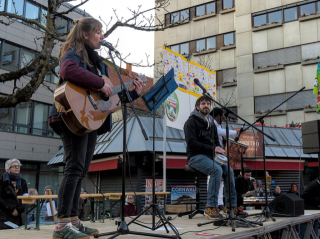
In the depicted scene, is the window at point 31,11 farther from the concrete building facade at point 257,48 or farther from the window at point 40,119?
the concrete building facade at point 257,48

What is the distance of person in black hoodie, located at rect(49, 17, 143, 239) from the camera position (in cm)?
297

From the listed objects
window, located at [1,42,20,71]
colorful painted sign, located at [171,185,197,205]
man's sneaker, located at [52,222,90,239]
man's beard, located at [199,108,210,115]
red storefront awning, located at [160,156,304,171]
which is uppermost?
window, located at [1,42,20,71]

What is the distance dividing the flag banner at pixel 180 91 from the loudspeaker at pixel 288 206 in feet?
11.5

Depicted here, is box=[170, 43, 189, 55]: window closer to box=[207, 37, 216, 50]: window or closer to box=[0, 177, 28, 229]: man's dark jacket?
box=[207, 37, 216, 50]: window

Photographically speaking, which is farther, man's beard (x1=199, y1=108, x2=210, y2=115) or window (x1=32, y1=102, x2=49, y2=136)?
window (x1=32, y1=102, x2=49, y2=136)

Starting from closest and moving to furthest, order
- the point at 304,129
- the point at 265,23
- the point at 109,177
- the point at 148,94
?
the point at 148,94
the point at 304,129
the point at 109,177
the point at 265,23

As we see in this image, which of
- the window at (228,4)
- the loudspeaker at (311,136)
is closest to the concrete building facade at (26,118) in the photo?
the window at (228,4)

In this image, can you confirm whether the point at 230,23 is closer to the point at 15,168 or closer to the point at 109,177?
the point at 109,177

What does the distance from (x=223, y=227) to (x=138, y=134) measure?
28.3 ft

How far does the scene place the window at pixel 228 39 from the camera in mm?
25547

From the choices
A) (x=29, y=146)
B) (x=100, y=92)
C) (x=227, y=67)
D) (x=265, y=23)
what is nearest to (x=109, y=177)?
(x=29, y=146)

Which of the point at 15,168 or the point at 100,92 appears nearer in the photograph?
the point at 100,92

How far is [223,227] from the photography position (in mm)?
4156

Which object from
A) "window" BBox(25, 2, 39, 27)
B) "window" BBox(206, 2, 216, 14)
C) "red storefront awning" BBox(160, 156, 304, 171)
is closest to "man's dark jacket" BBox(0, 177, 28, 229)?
"red storefront awning" BBox(160, 156, 304, 171)
